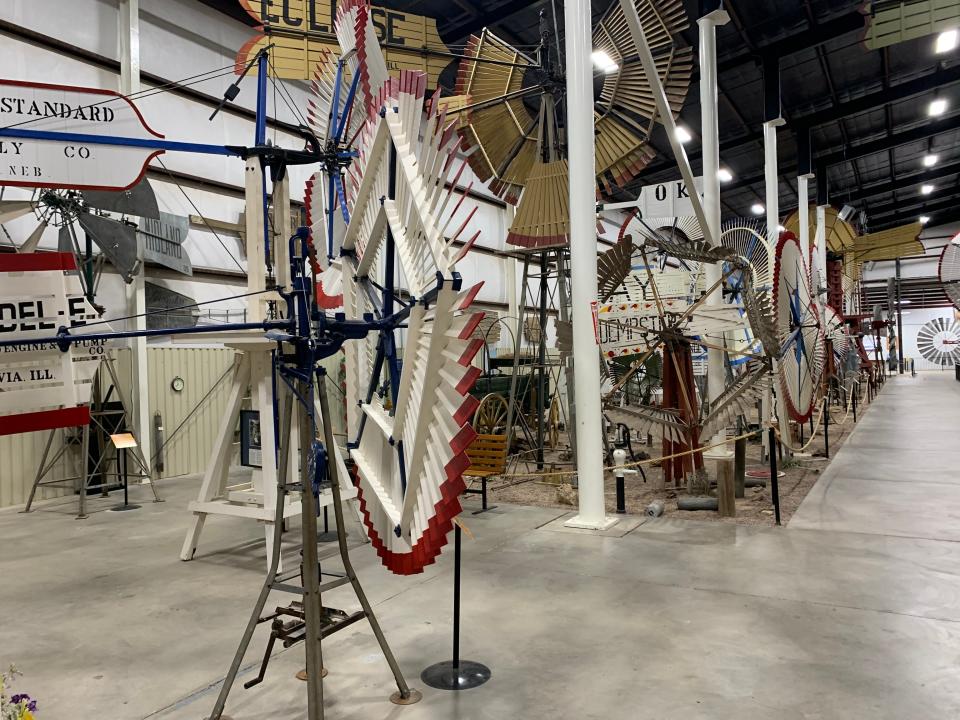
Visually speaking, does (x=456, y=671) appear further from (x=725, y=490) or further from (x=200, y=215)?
(x=200, y=215)

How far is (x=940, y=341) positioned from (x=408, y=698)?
37.4m

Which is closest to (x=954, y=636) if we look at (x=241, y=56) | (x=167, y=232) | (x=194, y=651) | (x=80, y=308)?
(x=194, y=651)

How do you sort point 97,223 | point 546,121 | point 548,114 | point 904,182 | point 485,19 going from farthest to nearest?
point 904,182 → point 485,19 → point 546,121 → point 548,114 → point 97,223

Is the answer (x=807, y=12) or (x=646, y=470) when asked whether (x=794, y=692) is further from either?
(x=807, y=12)

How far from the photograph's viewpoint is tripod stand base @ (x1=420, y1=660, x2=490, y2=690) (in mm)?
2768

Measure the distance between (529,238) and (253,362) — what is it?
3938 mm

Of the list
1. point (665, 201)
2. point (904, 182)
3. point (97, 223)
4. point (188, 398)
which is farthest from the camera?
point (904, 182)

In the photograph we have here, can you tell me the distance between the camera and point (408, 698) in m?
2.66

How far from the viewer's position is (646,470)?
8.42 meters

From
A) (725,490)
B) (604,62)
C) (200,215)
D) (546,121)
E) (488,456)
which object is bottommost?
(725,490)

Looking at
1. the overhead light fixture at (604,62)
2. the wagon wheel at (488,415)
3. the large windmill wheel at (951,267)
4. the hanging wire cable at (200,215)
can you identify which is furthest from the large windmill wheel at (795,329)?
the hanging wire cable at (200,215)

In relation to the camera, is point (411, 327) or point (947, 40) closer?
point (411, 327)

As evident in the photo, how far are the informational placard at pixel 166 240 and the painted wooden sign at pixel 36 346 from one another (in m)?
6.49

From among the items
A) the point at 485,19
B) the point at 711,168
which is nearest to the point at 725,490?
the point at 711,168
